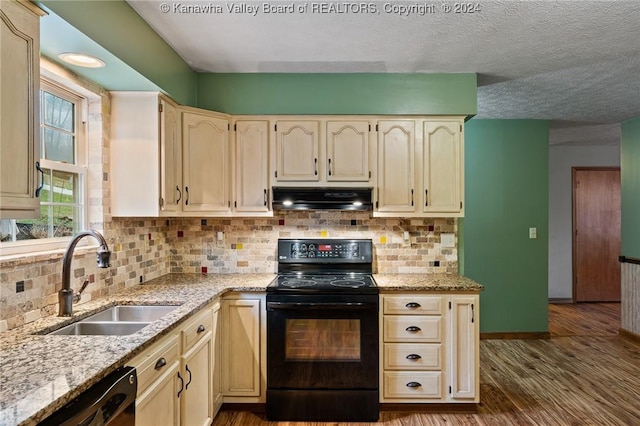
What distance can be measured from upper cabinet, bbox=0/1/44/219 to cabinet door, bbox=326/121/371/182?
1791 millimetres

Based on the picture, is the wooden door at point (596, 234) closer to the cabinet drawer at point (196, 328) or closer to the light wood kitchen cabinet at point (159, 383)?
the cabinet drawer at point (196, 328)

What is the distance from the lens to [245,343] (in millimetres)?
2479

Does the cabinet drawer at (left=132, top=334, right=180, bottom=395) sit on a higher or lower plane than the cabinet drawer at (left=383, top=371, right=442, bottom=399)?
higher

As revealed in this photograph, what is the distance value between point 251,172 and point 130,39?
114 cm

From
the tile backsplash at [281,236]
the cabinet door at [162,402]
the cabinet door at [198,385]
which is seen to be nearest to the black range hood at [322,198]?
the tile backsplash at [281,236]

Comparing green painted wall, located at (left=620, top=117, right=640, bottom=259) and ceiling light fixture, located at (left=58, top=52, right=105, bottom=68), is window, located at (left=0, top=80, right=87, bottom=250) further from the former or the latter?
green painted wall, located at (left=620, top=117, right=640, bottom=259)

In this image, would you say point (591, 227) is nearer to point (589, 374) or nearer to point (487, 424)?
point (589, 374)

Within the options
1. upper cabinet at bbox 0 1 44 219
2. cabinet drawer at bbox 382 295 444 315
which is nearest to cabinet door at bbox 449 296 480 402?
cabinet drawer at bbox 382 295 444 315

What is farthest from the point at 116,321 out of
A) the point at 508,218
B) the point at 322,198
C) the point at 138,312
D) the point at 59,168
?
the point at 508,218

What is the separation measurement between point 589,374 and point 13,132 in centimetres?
423

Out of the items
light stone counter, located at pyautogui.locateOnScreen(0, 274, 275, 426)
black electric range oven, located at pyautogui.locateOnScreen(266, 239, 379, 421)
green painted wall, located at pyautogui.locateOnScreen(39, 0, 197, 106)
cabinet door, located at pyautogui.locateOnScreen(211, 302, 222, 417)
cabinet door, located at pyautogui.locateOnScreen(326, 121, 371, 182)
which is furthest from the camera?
cabinet door, located at pyautogui.locateOnScreen(326, 121, 371, 182)

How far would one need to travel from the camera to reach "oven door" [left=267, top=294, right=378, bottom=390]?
242cm

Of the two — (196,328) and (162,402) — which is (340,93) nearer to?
(196,328)

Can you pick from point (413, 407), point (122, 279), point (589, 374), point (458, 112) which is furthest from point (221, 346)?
point (589, 374)
